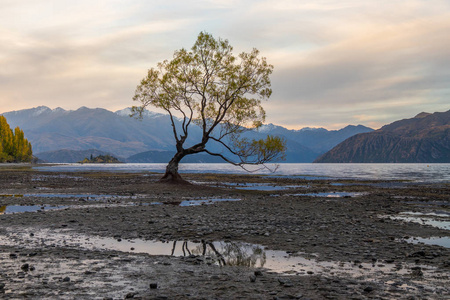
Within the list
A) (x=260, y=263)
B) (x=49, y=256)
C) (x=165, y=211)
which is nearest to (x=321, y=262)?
(x=260, y=263)

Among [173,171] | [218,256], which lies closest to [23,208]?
[218,256]

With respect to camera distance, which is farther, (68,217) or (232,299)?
(68,217)

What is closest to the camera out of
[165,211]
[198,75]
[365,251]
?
[365,251]

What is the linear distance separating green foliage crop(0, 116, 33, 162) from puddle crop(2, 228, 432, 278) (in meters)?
174

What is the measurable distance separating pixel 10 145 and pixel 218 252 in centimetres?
18884

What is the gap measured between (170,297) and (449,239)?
50.1 feet

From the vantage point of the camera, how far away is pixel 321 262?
519 inches

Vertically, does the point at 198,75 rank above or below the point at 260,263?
above

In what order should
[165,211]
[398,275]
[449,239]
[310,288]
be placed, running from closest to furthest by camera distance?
[310,288] → [398,275] → [449,239] → [165,211]

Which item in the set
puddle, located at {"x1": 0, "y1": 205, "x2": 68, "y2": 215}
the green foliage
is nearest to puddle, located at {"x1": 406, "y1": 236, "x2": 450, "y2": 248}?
puddle, located at {"x1": 0, "y1": 205, "x2": 68, "y2": 215}

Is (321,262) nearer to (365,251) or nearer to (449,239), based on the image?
(365,251)

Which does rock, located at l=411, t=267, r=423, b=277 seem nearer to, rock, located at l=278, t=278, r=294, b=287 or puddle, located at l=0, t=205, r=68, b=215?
rock, located at l=278, t=278, r=294, b=287

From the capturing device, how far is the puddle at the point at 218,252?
12258mm

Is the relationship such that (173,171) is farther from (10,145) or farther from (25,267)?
(10,145)
